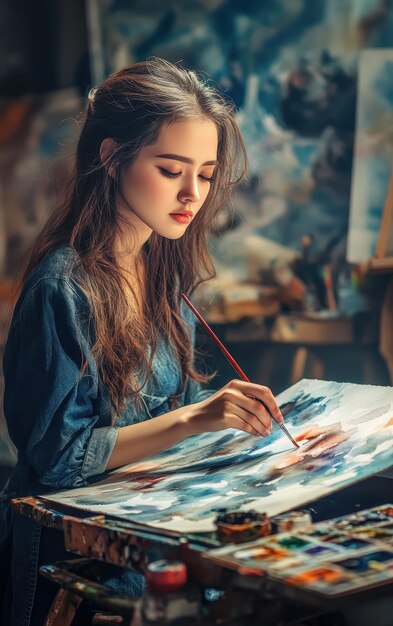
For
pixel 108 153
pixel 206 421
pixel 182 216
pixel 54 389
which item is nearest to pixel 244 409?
pixel 206 421

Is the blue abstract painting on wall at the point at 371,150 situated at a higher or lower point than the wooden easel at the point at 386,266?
higher

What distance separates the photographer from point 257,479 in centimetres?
121

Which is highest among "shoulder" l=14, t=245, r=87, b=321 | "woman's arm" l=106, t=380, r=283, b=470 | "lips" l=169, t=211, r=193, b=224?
"lips" l=169, t=211, r=193, b=224

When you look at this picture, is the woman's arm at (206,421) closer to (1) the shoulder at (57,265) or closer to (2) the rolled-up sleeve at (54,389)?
(2) the rolled-up sleeve at (54,389)


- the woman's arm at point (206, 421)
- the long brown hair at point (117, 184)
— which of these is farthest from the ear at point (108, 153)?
the woman's arm at point (206, 421)

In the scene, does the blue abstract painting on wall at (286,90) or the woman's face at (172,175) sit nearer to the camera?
the woman's face at (172,175)

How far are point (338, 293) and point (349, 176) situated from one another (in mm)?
309

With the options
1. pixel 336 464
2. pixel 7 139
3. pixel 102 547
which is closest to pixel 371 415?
pixel 336 464

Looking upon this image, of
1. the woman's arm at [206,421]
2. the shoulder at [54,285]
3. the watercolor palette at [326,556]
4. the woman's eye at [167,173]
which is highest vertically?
the woman's eye at [167,173]

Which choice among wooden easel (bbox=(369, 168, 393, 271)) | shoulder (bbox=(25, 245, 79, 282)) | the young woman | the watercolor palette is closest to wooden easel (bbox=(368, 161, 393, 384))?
wooden easel (bbox=(369, 168, 393, 271))

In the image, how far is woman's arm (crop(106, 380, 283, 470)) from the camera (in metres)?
1.29

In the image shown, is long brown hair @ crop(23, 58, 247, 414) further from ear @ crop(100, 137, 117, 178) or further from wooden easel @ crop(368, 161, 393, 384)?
wooden easel @ crop(368, 161, 393, 384)

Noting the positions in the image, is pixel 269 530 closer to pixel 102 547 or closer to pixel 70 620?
pixel 102 547

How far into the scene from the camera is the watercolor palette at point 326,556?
90cm
